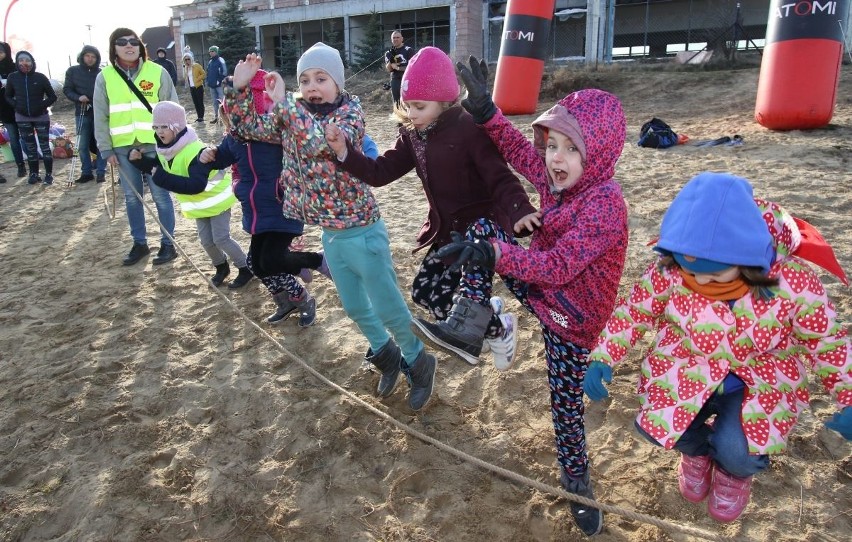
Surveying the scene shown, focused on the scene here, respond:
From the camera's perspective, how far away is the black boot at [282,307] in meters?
4.18

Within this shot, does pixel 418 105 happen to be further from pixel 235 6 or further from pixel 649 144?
pixel 235 6

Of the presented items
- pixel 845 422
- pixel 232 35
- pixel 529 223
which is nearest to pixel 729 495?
pixel 845 422

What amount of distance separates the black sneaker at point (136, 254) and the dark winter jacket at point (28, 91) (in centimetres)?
457

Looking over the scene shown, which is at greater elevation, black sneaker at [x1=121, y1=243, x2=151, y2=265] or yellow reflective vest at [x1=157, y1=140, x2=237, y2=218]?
yellow reflective vest at [x1=157, y1=140, x2=237, y2=218]

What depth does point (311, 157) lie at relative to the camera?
8.93 feet

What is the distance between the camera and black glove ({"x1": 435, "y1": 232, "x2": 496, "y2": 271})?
6.40ft

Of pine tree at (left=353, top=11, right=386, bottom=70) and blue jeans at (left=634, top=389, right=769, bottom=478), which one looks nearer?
blue jeans at (left=634, top=389, right=769, bottom=478)

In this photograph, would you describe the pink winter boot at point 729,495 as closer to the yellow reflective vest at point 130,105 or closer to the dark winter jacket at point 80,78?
the yellow reflective vest at point 130,105

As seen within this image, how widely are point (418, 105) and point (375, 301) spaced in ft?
3.06

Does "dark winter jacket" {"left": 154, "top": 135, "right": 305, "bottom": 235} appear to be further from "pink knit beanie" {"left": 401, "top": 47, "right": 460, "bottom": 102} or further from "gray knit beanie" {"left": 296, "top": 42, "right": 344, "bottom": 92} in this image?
"pink knit beanie" {"left": 401, "top": 47, "right": 460, "bottom": 102}

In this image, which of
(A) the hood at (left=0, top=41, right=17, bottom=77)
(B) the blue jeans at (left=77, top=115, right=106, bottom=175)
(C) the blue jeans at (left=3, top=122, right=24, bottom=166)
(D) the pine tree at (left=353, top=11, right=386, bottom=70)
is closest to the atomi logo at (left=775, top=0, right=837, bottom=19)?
(B) the blue jeans at (left=77, top=115, right=106, bottom=175)

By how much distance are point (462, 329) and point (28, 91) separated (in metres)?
8.92

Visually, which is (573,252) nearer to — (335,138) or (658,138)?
(335,138)

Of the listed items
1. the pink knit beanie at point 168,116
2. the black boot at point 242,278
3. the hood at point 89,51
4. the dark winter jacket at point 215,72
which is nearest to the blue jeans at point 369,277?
the pink knit beanie at point 168,116
